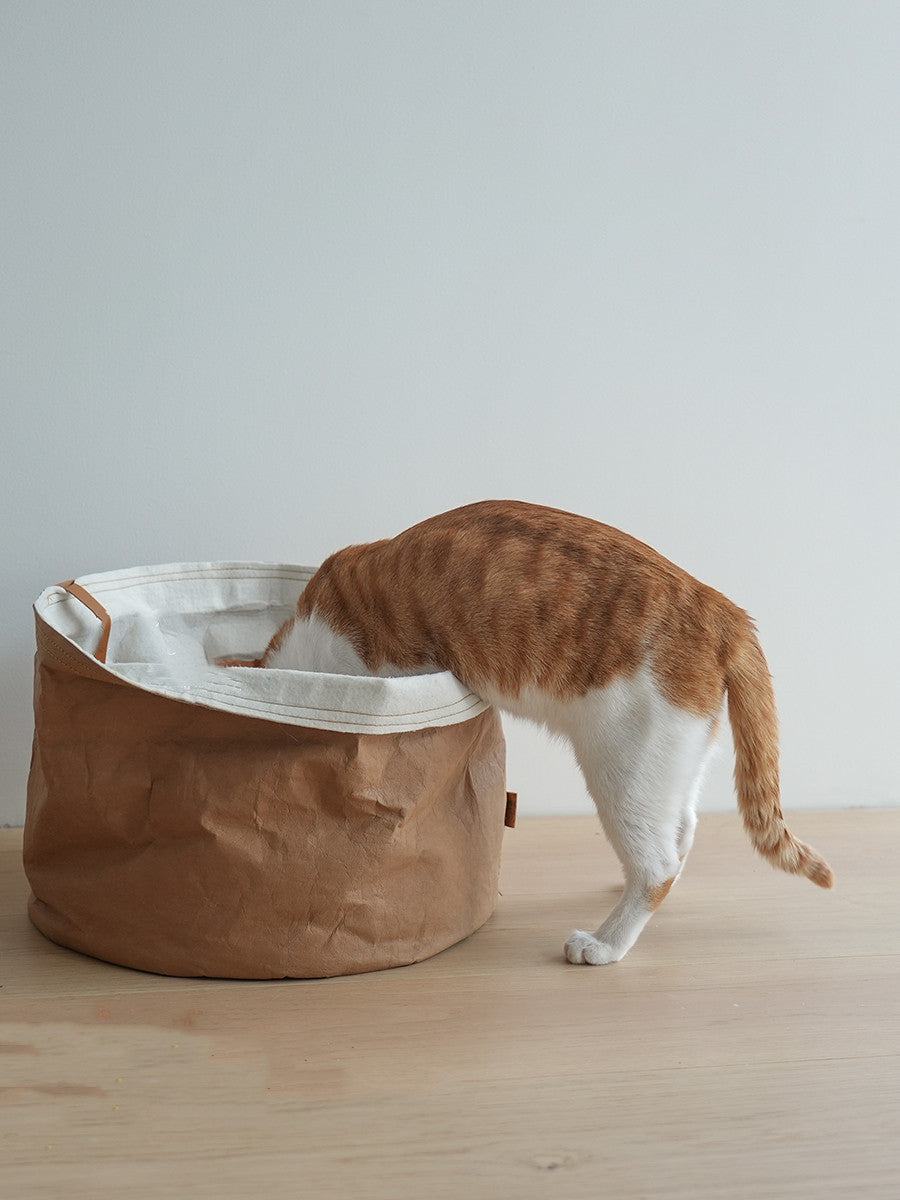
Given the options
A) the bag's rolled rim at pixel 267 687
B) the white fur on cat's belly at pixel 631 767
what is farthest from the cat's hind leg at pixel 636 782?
the bag's rolled rim at pixel 267 687

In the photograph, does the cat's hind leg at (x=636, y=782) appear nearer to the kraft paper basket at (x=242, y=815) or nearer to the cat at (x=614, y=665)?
the cat at (x=614, y=665)

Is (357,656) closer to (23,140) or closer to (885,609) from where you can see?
(23,140)

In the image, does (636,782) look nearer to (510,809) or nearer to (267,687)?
(510,809)

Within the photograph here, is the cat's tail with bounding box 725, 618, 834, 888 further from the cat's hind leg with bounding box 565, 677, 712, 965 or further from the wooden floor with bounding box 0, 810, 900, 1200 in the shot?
the wooden floor with bounding box 0, 810, 900, 1200

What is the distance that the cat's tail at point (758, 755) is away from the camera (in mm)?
1415

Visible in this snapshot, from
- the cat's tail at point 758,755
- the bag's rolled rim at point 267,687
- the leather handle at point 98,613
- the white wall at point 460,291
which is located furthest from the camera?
the white wall at point 460,291

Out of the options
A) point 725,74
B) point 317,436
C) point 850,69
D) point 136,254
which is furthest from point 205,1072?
point 850,69

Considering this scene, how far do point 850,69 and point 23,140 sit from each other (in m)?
1.45

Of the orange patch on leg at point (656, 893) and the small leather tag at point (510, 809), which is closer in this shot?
the orange patch on leg at point (656, 893)

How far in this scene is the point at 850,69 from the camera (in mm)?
2029

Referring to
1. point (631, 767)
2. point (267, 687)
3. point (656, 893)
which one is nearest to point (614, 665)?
point (631, 767)

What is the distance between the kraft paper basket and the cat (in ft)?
0.34

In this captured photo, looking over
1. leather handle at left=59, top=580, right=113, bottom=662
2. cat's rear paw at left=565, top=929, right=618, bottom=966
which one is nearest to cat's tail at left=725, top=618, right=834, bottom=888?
cat's rear paw at left=565, top=929, right=618, bottom=966

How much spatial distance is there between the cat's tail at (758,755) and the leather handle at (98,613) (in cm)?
85
